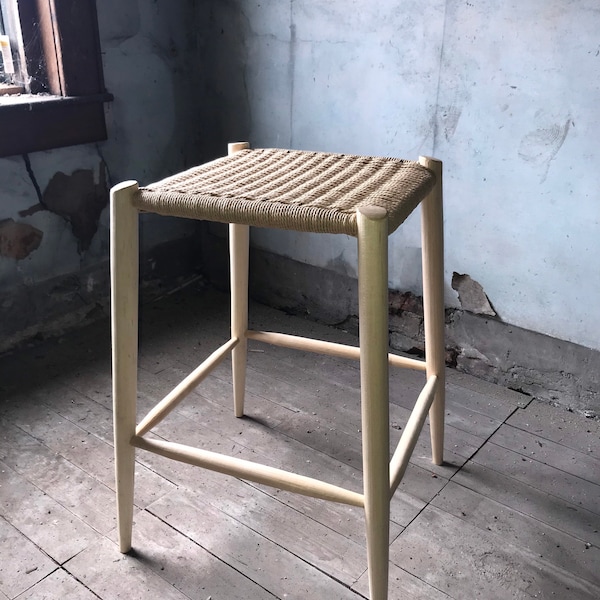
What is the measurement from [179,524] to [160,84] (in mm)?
1227

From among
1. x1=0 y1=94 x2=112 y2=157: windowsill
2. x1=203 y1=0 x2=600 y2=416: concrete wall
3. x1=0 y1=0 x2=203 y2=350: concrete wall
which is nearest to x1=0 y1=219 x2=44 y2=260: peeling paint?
x1=0 y1=0 x2=203 y2=350: concrete wall

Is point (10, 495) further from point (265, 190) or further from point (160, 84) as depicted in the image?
point (160, 84)

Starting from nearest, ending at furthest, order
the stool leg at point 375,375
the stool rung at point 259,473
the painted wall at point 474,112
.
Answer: the stool leg at point 375,375 < the stool rung at point 259,473 < the painted wall at point 474,112

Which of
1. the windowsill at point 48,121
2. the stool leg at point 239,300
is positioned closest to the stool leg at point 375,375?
the stool leg at point 239,300

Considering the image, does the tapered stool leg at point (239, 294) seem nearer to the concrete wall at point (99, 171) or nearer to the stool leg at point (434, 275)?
the stool leg at point (434, 275)

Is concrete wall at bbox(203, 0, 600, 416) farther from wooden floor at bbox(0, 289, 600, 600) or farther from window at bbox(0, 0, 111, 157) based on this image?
window at bbox(0, 0, 111, 157)

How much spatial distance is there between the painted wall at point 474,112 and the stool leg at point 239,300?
0.51 meters

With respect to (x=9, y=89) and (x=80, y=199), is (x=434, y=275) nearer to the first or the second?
(x=80, y=199)

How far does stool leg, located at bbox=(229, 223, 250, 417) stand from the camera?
119 cm

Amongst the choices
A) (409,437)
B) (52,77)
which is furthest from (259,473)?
(52,77)

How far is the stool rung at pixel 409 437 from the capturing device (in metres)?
0.89

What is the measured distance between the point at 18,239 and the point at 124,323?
87 centimetres

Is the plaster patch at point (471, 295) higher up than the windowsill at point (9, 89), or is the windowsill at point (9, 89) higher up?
the windowsill at point (9, 89)

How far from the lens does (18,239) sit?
1.61 meters
